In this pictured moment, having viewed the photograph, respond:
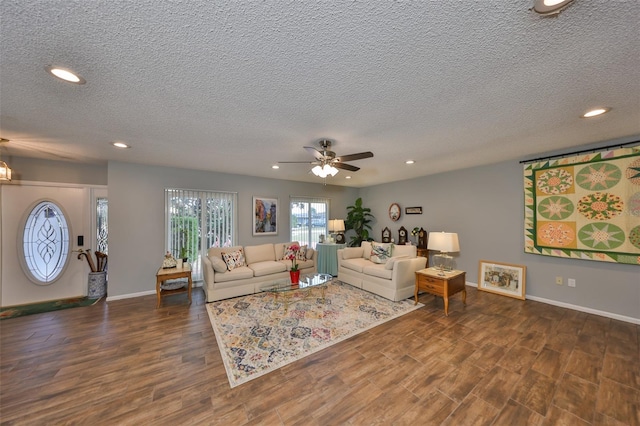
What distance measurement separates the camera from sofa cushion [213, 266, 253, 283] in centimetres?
385

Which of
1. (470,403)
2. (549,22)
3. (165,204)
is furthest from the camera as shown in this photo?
(165,204)

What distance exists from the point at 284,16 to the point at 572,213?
4725mm

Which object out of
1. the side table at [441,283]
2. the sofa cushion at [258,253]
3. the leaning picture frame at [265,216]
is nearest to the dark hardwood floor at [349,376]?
the side table at [441,283]

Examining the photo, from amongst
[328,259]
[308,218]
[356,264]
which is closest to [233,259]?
[328,259]

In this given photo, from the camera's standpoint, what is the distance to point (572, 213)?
3398mm

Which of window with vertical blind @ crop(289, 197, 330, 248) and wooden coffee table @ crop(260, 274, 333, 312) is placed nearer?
wooden coffee table @ crop(260, 274, 333, 312)

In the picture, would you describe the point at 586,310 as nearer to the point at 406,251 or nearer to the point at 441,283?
the point at 441,283

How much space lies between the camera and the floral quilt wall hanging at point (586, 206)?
2977mm

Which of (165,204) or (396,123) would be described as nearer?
(396,123)

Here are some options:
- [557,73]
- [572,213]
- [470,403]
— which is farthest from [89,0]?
[572,213]

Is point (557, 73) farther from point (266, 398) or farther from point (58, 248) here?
point (58, 248)

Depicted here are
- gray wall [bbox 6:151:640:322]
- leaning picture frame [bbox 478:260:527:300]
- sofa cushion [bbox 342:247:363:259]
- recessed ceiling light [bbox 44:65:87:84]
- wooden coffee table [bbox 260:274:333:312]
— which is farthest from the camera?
sofa cushion [bbox 342:247:363:259]

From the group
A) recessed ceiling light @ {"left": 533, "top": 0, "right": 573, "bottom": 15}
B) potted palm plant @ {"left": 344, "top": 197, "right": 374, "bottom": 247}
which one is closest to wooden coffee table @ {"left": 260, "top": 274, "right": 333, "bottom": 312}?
potted palm plant @ {"left": 344, "top": 197, "right": 374, "bottom": 247}

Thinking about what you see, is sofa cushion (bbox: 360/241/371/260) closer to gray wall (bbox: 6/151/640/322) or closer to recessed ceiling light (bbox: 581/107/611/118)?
gray wall (bbox: 6/151/640/322)
